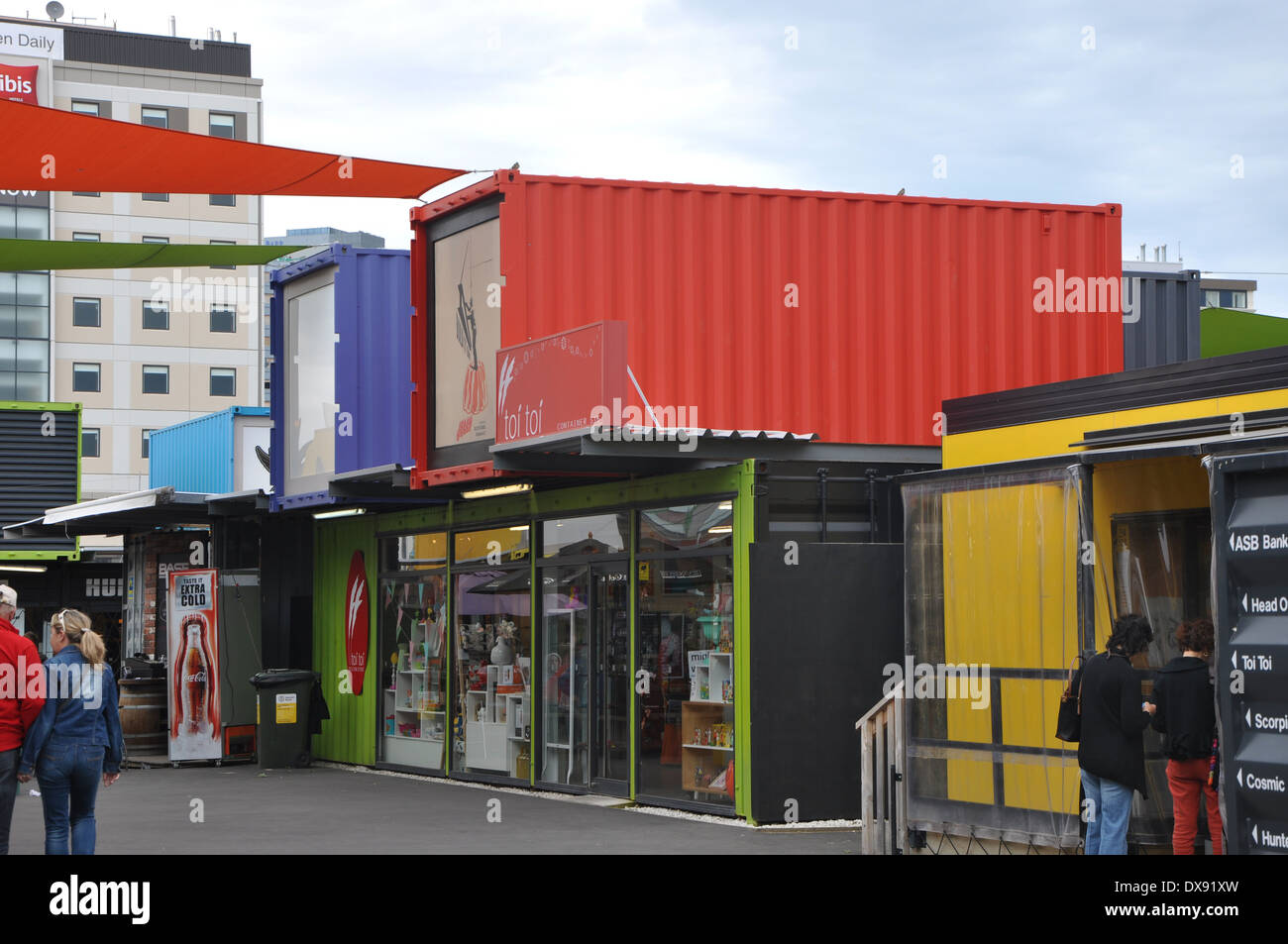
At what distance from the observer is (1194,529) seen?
11.6m

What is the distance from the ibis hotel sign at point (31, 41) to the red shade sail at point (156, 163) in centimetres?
6182

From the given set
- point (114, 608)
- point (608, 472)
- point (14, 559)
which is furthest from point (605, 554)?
point (114, 608)

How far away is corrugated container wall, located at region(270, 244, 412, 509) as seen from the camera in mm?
18766

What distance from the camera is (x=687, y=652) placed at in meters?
15.6

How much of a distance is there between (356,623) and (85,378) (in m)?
52.1

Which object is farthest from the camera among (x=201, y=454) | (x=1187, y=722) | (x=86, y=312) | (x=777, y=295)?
(x=86, y=312)

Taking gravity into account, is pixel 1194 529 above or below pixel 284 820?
above

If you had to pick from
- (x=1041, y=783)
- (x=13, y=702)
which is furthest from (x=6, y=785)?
(x=1041, y=783)

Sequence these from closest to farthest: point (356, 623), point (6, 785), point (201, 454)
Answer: point (6, 785) < point (356, 623) < point (201, 454)

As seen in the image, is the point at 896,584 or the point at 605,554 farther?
the point at 605,554

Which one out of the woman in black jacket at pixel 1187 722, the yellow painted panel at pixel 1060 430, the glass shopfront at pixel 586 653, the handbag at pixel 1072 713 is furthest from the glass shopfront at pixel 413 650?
the woman in black jacket at pixel 1187 722

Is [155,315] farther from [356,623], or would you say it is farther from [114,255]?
[114,255]
